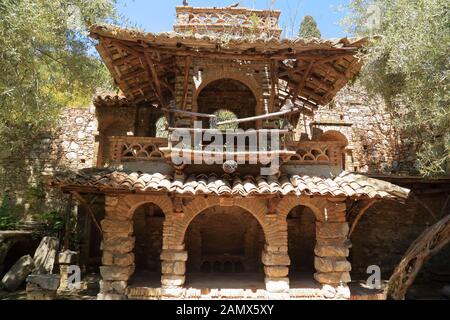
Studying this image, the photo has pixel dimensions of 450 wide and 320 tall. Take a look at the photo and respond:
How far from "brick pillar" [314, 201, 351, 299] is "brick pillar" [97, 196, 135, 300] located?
4.89m

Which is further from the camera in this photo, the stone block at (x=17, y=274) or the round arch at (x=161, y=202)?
the stone block at (x=17, y=274)

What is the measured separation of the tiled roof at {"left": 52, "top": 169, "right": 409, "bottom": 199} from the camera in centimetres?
786

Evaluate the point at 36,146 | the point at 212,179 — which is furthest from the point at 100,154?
the point at 212,179

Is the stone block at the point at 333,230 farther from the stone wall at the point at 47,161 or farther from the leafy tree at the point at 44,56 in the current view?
the stone wall at the point at 47,161

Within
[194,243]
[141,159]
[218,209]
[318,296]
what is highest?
[141,159]

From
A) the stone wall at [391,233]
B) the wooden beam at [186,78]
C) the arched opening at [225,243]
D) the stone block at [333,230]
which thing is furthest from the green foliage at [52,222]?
the stone wall at [391,233]

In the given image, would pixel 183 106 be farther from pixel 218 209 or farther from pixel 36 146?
pixel 36 146

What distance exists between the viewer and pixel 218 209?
11758 mm

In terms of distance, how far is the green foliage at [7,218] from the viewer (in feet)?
43.9

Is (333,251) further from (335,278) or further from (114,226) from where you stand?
(114,226)

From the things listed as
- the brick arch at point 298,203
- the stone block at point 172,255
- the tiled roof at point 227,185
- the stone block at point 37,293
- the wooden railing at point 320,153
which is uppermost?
the wooden railing at point 320,153

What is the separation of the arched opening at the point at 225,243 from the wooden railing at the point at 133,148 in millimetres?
3391

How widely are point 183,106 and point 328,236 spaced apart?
17.2 ft

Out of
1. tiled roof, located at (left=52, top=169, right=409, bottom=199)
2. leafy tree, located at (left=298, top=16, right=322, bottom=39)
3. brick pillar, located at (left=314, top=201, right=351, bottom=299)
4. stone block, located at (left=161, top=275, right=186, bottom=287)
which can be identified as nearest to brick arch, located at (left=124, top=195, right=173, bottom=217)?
tiled roof, located at (left=52, top=169, right=409, bottom=199)
